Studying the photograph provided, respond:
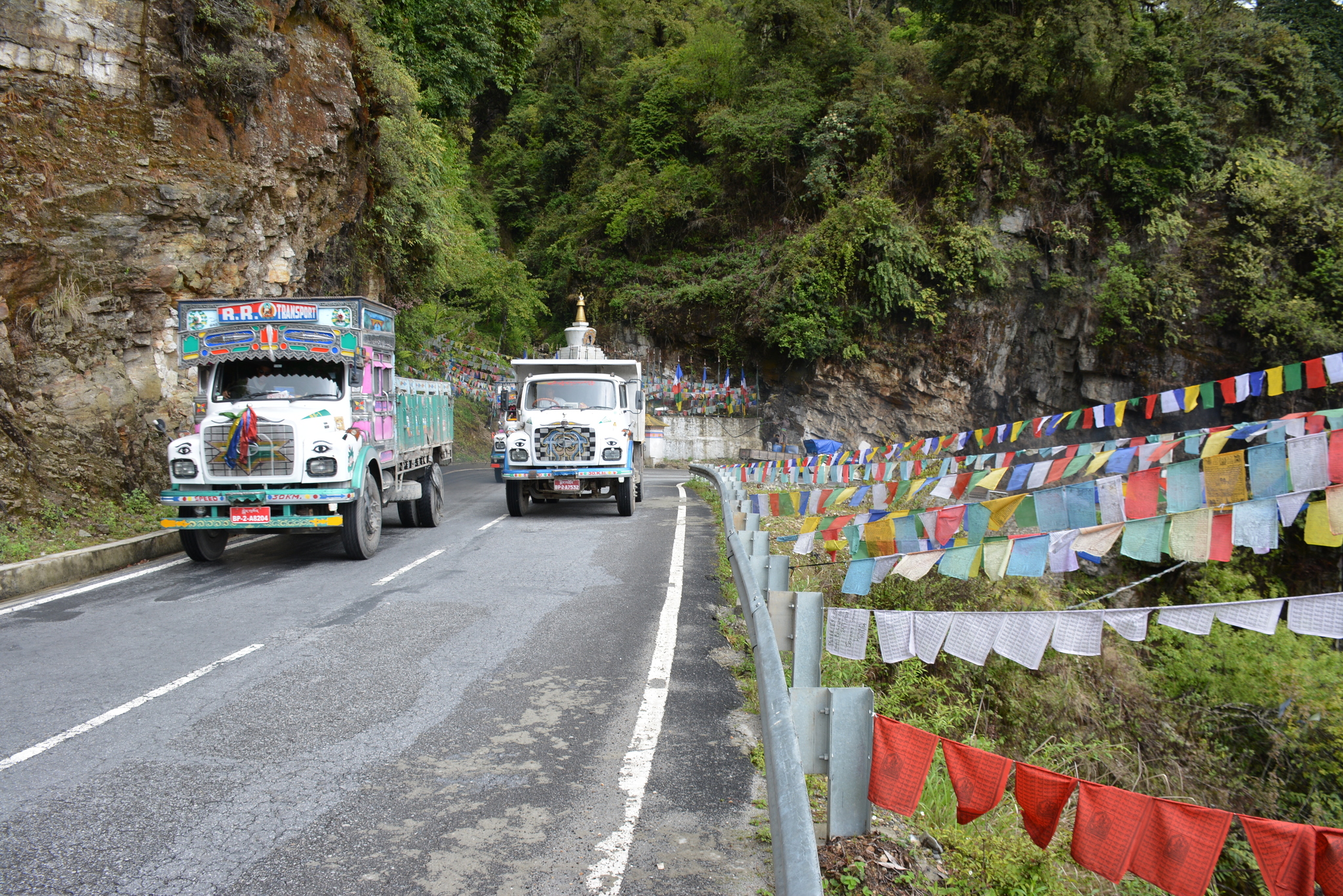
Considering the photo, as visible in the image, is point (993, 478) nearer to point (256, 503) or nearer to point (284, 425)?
point (284, 425)

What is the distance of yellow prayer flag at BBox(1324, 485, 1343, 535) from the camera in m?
4.26

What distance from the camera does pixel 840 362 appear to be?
97.1 ft

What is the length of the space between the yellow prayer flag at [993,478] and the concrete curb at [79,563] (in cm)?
963

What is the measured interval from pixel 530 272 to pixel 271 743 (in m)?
37.7

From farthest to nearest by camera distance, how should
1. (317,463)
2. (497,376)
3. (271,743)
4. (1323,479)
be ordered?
(497,376)
(317,463)
(1323,479)
(271,743)

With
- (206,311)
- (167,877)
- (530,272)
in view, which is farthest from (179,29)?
(530,272)

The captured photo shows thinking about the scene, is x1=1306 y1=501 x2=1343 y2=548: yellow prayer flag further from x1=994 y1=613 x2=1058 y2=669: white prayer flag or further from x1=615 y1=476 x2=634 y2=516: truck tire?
x1=615 y1=476 x2=634 y2=516: truck tire

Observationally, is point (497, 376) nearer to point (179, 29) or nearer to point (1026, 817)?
point (179, 29)

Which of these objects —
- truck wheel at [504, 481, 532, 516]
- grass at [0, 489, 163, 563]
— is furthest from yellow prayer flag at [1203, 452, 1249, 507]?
grass at [0, 489, 163, 563]

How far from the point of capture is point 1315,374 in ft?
32.2

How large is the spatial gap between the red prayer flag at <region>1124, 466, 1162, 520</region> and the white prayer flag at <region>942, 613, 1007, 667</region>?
7.38ft

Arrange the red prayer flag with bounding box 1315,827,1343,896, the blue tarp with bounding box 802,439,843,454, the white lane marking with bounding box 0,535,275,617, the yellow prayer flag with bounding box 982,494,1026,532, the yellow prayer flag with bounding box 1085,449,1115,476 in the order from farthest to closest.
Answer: the blue tarp with bounding box 802,439,843,454
the yellow prayer flag with bounding box 1085,449,1115,476
the white lane marking with bounding box 0,535,275,617
the yellow prayer flag with bounding box 982,494,1026,532
the red prayer flag with bounding box 1315,827,1343,896

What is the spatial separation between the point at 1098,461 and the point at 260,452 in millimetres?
9215

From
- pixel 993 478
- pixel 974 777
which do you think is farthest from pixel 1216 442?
pixel 974 777
